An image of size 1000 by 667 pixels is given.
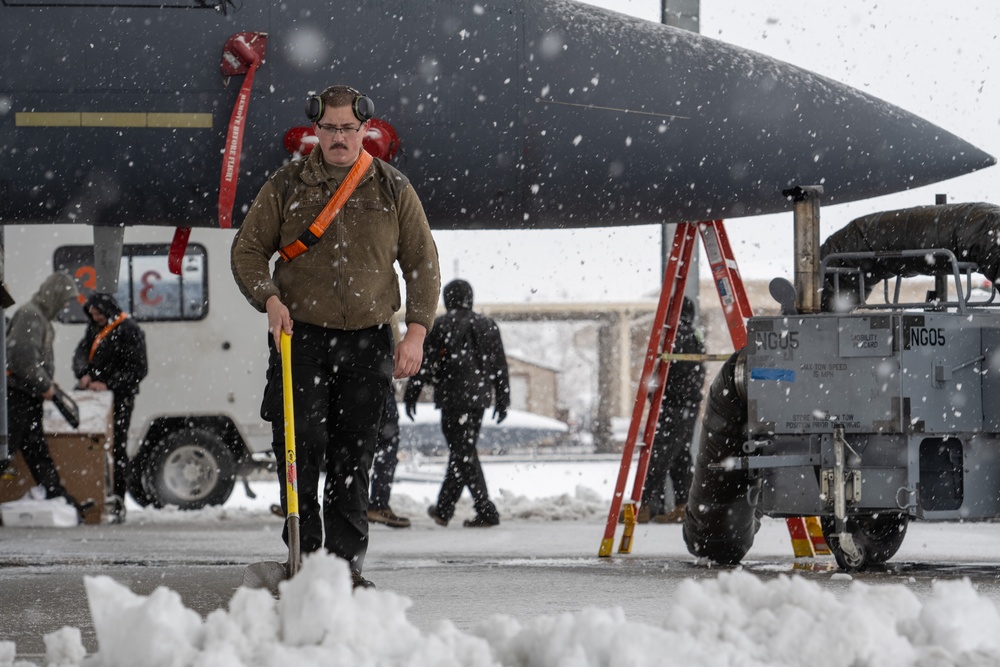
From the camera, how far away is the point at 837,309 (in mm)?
6578

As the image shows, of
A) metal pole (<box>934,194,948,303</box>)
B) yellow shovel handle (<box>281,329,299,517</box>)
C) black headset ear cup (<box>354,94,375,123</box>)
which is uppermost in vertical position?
black headset ear cup (<box>354,94,375,123</box>)

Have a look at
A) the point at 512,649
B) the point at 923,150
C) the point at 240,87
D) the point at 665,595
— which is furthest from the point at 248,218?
the point at 923,150

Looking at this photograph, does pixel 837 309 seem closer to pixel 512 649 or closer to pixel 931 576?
pixel 931 576

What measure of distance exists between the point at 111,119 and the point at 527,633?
12.9 feet

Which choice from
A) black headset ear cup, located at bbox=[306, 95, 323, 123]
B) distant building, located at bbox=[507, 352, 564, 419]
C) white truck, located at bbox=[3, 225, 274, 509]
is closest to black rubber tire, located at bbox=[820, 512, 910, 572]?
black headset ear cup, located at bbox=[306, 95, 323, 123]

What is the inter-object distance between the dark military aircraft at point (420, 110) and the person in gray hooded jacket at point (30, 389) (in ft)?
14.3

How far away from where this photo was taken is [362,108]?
4.63m

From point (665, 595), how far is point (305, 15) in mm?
2825

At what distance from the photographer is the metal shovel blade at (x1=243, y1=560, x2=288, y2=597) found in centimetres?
438

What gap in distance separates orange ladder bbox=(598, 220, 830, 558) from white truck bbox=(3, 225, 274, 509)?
20.5 ft

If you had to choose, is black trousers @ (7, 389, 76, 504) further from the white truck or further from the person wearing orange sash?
the person wearing orange sash

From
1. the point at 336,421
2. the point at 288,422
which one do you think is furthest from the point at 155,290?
the point at 288,422

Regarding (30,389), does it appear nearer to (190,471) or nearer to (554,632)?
(190,471)

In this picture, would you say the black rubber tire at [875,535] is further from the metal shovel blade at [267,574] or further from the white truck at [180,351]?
the white truck at [180,351]
